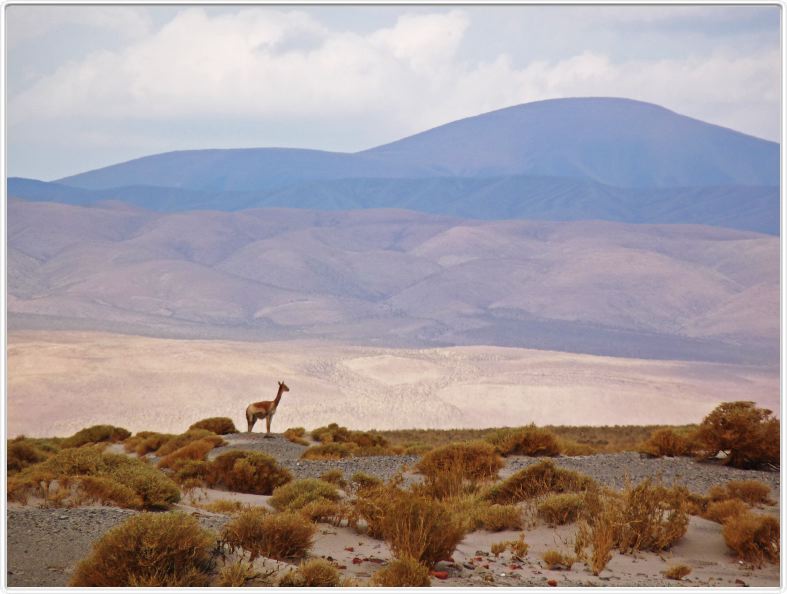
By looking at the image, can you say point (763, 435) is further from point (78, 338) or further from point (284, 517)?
point (78, 338)

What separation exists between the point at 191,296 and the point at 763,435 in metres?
113

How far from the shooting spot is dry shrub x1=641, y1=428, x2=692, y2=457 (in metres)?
19.1

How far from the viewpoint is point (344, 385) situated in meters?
72.1

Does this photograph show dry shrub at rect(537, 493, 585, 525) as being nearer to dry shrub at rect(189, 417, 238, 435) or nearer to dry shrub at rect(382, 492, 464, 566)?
dry shrub at rect(382, 492, 464, 566)

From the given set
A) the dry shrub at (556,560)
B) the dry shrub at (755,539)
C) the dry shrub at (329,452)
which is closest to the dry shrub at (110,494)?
the dry shrub at (556,560)

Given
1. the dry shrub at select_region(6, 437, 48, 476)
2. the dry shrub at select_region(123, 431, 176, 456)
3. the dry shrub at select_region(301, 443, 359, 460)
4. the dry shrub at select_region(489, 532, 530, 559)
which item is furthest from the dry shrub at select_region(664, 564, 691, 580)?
the dry shrub at select_region(123, 431, 176, 456)

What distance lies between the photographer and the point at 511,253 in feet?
502

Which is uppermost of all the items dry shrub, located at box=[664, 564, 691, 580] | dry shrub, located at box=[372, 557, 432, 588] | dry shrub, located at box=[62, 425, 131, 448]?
dry shrub, located at box=[372, 557, 432, 588]

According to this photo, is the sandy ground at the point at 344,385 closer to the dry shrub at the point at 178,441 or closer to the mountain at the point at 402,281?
the mountain at the point at 402,281

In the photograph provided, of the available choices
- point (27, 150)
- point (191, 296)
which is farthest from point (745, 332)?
point (27, 150)

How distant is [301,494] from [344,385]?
5932 centimetres

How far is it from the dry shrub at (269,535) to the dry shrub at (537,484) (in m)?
4.44

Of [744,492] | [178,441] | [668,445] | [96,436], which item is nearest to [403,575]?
[744,492]

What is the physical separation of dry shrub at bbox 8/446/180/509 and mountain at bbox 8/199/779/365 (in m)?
85.8
